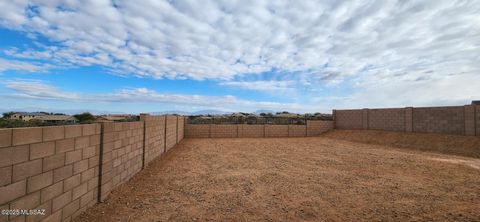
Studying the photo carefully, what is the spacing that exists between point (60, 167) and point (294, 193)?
161 inches

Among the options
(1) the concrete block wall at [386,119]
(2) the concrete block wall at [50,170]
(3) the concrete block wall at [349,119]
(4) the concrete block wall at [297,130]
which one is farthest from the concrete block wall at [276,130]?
(2) the concrete block wall at [50,170]

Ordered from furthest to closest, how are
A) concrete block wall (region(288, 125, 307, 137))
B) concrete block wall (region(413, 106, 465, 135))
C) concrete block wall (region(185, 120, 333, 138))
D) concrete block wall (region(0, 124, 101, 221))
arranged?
concrete block wall (region(288, 125, 307, 137)) < concrete block wall (region(185, 120, 333, 138)) < concrete block wall (region(413, 106, 465, 135)) < concrete block wall (region(0, 124, 101, 221))

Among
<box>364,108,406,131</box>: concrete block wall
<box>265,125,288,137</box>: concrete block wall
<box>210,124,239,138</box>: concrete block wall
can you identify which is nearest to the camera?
<box>364,108,406,131</box>: concrete block wall

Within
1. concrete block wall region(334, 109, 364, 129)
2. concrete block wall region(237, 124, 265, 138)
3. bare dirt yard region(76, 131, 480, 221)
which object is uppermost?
concrete block wall region(334, 109, 364, 129)

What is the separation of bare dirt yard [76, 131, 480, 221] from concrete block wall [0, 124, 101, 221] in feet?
1.49

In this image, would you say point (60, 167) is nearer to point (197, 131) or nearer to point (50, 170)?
point (50, 170)

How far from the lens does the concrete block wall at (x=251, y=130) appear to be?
19.4 metres

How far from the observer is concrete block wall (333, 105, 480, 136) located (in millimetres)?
13916

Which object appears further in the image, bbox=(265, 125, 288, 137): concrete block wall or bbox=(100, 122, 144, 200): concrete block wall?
bbox=(265, 125, 288, 137): concrete block wall

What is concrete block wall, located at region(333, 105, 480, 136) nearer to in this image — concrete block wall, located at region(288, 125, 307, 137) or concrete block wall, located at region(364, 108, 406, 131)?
concrete block wall, located at region(364, 108, 406, 131)

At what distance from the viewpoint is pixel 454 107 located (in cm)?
1459

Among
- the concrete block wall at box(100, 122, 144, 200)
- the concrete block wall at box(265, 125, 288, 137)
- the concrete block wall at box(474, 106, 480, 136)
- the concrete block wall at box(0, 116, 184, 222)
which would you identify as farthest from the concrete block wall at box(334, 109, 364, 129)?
the concrete block wall at box(0, 116, 184, 222)

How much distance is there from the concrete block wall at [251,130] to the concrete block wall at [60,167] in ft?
44.1

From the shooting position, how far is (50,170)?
126 inches
